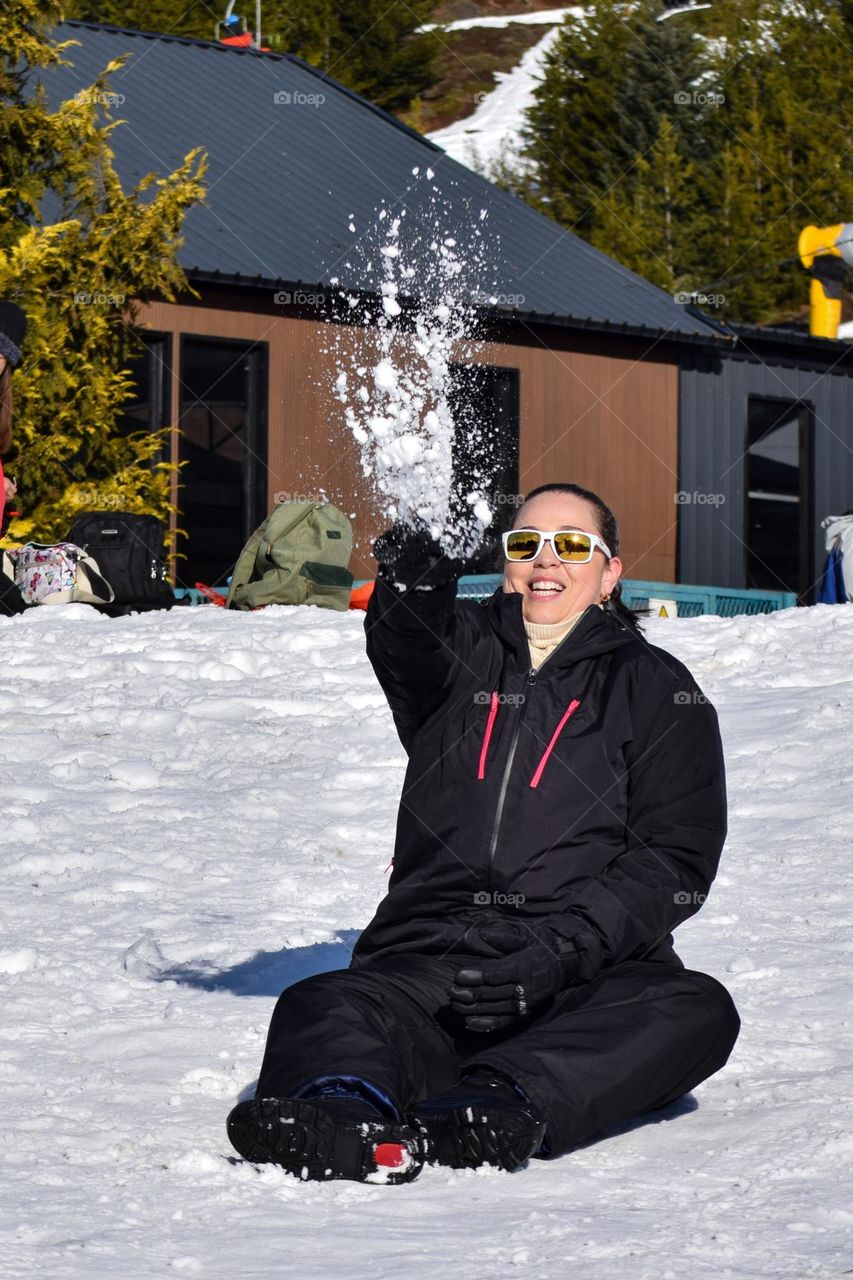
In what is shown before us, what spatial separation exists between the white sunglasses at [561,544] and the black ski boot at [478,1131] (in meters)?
1.27

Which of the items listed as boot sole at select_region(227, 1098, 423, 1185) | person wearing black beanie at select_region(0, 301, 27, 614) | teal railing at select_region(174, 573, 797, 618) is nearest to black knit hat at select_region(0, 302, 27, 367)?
person wearing black beanie at select_region(0, 301, 27, 614)

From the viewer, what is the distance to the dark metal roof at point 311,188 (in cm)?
1584

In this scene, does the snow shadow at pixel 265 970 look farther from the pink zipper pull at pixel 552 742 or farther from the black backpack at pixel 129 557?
the black backpack at pixel 129 557

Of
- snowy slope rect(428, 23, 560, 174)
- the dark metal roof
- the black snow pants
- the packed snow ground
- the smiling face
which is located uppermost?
snowy slope rect(428, 23, 560, 174)

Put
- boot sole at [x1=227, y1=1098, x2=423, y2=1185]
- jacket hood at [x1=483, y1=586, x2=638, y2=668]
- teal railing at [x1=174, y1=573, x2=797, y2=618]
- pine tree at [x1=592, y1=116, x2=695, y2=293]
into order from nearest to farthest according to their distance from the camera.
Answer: boot sole at [x1=227, y1=1098, x2=423, y2=1185]
jacket hood at [x1=483, y1=586, x2=638, y2=668]
teal railing at [x1=174, y1=573, x2=797, y2=618]
pine tree at [x1=592, y1=116, x2=695, y2=293]

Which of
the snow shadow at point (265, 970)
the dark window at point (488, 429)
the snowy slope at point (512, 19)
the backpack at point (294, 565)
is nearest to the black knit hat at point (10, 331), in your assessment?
the snow shadow at point (265, 970)

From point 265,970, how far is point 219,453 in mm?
10686

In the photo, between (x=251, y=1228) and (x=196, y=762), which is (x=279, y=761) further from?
(x=251, y=1228)

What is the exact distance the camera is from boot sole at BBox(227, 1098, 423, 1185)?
3.39 m

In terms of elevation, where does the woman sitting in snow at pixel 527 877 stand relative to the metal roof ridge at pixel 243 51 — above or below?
below

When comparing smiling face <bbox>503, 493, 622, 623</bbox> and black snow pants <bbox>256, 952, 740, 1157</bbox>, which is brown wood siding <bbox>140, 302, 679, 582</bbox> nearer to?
smiling face <bbox>503, 493, 622, 623</bbox>

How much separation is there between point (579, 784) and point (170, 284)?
11.4m

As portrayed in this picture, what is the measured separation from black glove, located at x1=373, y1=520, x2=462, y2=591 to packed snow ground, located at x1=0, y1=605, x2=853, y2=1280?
1.15 m

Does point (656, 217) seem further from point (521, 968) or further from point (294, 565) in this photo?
point (521, 968)
